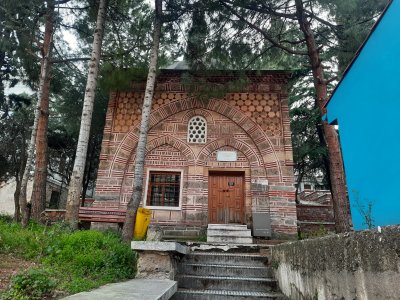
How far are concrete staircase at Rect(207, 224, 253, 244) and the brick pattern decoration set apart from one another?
737 millimetres

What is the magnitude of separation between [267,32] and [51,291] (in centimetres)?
973

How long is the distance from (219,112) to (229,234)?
14.9 ft

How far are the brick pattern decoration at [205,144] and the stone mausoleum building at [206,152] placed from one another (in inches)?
1.4

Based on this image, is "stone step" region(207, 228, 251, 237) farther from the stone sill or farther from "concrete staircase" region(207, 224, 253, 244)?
the stone sill

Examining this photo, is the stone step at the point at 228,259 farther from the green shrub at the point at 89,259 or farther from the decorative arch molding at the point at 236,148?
the decorative arch molding at the point at 236,148

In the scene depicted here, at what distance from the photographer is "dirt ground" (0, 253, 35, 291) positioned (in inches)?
140

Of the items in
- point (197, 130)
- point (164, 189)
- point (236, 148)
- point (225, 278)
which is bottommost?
point (225, 278)

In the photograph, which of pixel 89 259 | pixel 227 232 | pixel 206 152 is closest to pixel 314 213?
pixel 227 232

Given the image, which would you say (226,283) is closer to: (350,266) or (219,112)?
(350,266)

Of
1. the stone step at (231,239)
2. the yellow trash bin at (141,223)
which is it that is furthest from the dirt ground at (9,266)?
the stone step at (231,239)

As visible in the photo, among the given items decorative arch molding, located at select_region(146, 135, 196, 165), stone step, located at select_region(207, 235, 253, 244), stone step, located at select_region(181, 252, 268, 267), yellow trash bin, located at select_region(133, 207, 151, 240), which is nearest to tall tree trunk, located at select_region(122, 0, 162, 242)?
yellow trash bin, located at select_region(133, 207, 151, 240)

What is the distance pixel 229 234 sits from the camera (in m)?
9.39

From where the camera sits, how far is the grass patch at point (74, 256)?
388 centimetres

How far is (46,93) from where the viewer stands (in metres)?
9.41
